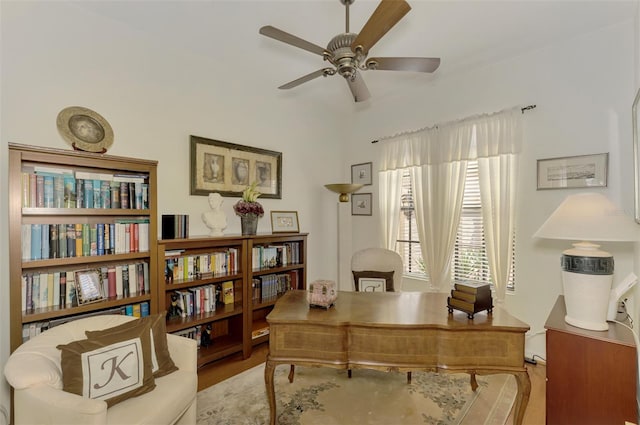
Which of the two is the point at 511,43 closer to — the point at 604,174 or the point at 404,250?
the point at 604,174

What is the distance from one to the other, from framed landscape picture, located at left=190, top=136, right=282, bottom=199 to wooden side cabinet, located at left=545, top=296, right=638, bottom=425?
2.81 m

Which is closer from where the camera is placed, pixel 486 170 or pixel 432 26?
pixel 432 26

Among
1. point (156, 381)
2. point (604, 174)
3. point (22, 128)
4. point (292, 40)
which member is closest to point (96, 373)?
point (156, 381)

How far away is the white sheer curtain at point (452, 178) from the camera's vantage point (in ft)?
9.25

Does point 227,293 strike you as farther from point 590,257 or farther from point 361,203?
point 590,257

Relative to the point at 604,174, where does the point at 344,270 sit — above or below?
below

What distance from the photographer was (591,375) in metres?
1.45

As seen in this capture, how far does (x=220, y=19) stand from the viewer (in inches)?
90.4

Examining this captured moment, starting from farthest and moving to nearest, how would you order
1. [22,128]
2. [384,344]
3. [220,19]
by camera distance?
[220,19] < [22,128] < [384,344]

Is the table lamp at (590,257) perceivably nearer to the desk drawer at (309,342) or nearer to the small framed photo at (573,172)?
the small framed photo at (573,172)

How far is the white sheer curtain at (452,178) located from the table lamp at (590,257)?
123 cm

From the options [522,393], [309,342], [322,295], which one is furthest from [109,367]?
[522,393]

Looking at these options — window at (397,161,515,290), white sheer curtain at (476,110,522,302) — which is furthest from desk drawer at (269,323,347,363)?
window at (397,161,515,290)

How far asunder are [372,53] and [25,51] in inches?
102
